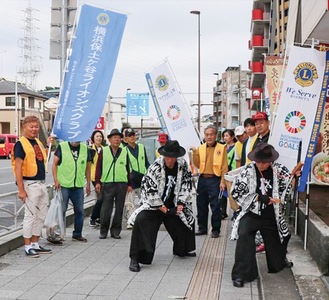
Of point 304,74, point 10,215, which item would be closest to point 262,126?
point 304,74

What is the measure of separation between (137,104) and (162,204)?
26761 mm

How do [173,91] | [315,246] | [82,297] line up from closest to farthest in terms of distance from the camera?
[82,297] → [315,246] → [173,91]

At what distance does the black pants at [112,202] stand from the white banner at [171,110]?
6.47 ft

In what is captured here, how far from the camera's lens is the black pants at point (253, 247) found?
5.55 metres

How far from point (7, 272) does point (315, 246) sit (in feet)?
12.7

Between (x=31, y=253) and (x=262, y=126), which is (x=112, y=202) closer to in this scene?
(x=31, y=253)

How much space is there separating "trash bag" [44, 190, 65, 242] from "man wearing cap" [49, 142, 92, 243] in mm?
167

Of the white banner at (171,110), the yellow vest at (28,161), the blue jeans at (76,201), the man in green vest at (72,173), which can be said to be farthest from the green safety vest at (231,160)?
the yellow vest at (28,161)

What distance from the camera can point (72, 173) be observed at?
7.64 m

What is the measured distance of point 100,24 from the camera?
7844 mm

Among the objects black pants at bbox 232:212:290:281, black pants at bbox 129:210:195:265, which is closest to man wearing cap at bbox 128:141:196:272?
black pants at bbox 129:210:195:265

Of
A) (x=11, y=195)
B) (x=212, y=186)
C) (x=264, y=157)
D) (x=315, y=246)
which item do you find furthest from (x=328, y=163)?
(x=11, y=195)

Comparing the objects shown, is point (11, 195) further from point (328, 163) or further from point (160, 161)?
point (328, 163)

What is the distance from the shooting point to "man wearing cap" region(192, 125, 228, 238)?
8.38 m
